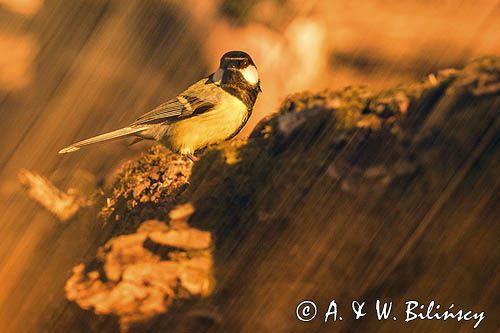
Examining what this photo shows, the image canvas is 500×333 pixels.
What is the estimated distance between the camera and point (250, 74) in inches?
58.0

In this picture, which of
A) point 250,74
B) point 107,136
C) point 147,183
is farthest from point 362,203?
point 107,136

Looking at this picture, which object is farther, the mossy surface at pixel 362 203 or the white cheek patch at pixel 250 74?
the white cheek patch at pixel 250 74

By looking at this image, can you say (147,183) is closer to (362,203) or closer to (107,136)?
(107,136)

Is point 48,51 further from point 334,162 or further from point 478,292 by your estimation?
point 478,292

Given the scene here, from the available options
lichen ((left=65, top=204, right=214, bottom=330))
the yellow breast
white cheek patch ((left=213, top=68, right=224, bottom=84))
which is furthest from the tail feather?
lichen ((left=65, top=204, right=214, bottom=330))

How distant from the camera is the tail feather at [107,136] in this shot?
4.55 feet

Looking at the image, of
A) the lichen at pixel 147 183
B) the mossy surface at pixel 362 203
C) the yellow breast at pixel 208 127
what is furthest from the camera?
the yellow breast at pixel 208 127

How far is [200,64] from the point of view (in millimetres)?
1455

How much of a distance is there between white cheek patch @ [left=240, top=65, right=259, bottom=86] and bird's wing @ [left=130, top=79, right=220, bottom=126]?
0.13m

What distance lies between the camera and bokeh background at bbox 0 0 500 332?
1.25m

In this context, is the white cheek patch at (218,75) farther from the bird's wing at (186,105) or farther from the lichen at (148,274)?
the lichen at (148,274)

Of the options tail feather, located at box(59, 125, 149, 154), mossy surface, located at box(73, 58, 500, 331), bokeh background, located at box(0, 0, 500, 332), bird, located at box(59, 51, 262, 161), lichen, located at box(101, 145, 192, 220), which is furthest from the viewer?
bird, located at box(59, 51, 262, 161)

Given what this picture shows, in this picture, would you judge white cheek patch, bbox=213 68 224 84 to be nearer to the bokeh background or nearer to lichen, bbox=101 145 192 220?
the bokeh background

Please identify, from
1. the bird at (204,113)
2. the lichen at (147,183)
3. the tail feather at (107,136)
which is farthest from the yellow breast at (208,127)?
the lichen at (147,183)
